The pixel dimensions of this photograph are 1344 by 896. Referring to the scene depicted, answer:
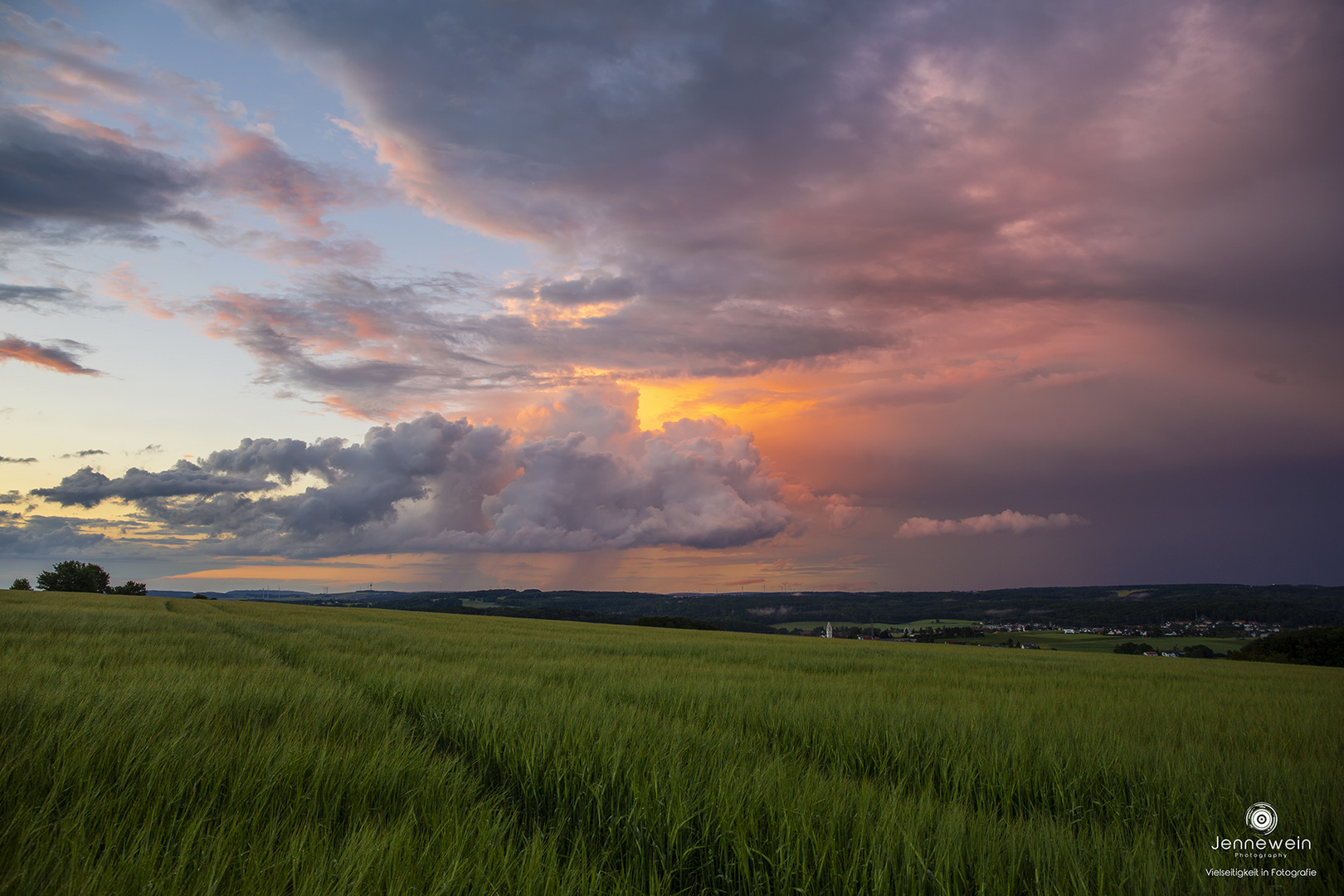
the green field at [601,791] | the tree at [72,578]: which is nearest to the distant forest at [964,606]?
the tree at [72,578]

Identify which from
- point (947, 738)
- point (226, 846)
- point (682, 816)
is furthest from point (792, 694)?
point (226, 846)

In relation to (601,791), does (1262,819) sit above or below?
below

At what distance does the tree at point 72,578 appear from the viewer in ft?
320

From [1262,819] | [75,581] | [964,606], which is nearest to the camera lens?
[1262,819]

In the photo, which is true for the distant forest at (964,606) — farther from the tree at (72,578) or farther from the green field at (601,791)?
the green field at (601,791)

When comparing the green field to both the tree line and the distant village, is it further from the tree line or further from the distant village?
the tree line

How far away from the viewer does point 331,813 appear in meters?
2.90

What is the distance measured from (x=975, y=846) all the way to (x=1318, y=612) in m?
170

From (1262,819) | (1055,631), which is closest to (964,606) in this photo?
(1055,631)

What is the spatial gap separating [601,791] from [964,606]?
6928 inches

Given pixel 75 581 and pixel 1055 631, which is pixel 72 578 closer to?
pixel 75 581

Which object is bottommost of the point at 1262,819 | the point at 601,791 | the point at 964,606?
the point at 964,606

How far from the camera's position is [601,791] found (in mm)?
3260

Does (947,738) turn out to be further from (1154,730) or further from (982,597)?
(982,597)
